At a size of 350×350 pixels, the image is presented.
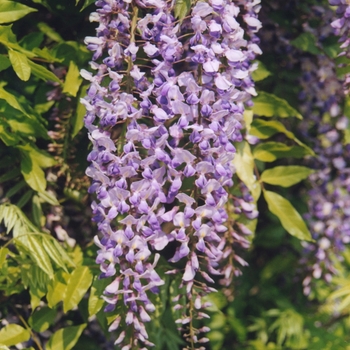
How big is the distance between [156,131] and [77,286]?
51cm

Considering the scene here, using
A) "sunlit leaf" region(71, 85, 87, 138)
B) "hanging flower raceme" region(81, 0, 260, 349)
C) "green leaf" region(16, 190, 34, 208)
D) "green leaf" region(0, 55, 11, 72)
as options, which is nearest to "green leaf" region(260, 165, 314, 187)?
"hanging flower raceme" region(81, 0, 260, 349)

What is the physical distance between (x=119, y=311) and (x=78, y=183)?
0.46 meters

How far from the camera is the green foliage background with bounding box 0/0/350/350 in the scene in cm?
165

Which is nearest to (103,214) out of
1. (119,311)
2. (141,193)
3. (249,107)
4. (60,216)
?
(141,193)

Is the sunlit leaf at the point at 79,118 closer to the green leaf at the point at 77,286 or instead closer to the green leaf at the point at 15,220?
the green leaf at the point at 15,220

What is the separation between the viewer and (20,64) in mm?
1565

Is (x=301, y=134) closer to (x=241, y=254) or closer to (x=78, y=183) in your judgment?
(x=241, y=254)

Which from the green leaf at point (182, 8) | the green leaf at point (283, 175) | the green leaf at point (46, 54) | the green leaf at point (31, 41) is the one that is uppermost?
the green leaf at point (182, 8)

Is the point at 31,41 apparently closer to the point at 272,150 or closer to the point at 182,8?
the point at 182,8

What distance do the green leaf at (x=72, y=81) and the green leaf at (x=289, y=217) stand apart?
704mm

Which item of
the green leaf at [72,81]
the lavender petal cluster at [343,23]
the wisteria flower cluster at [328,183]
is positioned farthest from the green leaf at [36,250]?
the wisteria flower cluster at [328,183]

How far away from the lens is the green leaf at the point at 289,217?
188 cm

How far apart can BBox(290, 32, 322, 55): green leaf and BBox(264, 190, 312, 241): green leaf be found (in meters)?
0.52

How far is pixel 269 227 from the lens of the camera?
263 cm
